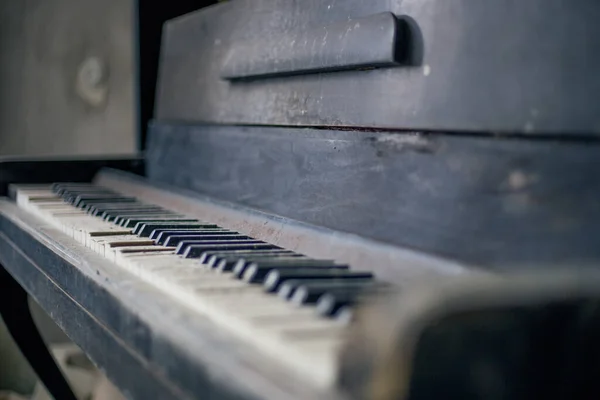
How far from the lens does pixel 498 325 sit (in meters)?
0.53

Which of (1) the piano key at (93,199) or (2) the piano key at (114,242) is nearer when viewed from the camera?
(2) the piano key at (114,242)

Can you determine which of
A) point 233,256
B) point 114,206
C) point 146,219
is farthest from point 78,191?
point 233,256

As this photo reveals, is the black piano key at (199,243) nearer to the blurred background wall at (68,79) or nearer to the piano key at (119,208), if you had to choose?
the piano key at (119,208)

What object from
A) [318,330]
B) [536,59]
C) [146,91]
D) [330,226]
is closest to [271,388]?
[318,330]

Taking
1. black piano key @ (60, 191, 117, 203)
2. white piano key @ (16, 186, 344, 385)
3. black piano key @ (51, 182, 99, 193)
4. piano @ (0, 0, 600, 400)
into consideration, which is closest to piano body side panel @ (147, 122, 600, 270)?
piano @ (0, 0, 600, 400)

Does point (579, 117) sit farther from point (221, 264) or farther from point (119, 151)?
point (119, 151)

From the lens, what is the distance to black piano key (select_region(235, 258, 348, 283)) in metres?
0.88

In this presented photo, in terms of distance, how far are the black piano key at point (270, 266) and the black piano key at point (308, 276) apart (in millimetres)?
19

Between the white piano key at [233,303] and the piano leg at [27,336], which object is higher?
the white piano key at [233,303]

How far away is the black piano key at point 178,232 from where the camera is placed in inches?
45.9

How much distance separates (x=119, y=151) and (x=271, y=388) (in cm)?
308

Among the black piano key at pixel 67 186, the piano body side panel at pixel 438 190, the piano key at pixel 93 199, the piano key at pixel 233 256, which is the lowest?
the black piano key at pixel 67 186

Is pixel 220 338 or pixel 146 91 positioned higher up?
pixel 146 91

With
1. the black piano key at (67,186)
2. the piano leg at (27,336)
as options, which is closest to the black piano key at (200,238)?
the black piano key at (67,186)
